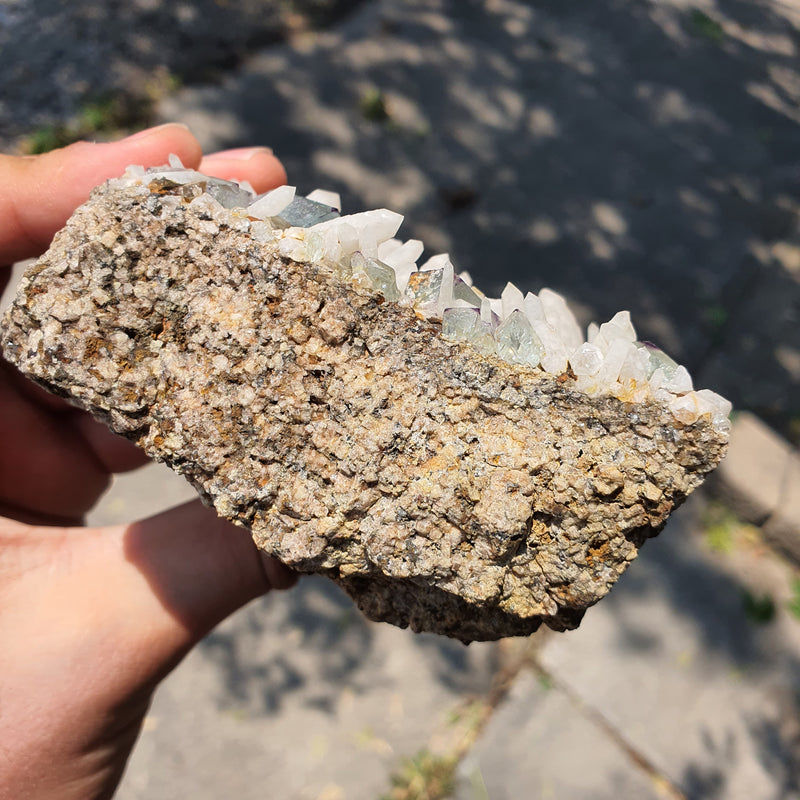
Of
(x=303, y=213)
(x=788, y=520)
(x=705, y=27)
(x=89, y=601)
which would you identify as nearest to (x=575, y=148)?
(x=705, y=27)

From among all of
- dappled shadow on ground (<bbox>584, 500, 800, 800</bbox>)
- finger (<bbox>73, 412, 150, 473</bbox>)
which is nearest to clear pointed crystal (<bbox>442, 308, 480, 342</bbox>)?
finger (<bbox>73, 412, 150, 473</bbox>)

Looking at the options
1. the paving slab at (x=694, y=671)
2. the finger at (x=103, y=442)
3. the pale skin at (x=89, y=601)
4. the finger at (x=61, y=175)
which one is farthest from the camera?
the paving slab at (x=694, y=671)

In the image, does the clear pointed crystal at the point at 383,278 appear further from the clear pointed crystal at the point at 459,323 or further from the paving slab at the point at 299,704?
the paving slab at the point at 299,704

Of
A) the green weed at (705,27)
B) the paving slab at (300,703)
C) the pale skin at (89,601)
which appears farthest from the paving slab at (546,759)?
the green weed at (705,27)

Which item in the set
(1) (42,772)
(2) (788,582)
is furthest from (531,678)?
(1) (42,772)

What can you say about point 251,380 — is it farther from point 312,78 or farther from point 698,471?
point 312,78

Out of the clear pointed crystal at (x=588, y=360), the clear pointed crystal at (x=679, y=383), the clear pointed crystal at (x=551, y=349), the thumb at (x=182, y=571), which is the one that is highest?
the clear pointed crystal at (x=679, y=383)

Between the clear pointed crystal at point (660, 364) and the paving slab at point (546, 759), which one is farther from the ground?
the clear pointed crystal at point (660, 364)

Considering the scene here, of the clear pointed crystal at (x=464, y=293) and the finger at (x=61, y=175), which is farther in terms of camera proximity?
the finger at (x=61, y=175)
